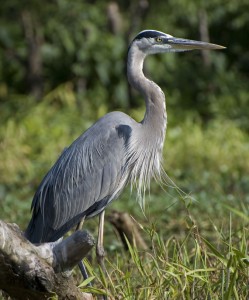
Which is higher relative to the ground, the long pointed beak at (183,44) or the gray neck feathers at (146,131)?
the long pointed beak at (183,44)

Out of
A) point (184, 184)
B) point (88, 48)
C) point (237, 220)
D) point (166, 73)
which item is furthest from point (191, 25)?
point (237, 220)

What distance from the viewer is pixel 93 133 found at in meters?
5.13

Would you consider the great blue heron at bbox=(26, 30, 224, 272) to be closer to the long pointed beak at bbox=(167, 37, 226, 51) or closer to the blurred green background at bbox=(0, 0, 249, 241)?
the long pointed beak at bbox=(167, 37, 226, 51)

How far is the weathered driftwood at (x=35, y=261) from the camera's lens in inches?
123

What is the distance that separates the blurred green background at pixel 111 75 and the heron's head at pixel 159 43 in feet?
12.9

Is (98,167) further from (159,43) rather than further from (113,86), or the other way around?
(113,86)

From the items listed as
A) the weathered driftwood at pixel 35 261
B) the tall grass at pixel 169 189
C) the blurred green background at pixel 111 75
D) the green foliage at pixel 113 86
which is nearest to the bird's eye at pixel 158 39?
the tall grass at pixel 169 189

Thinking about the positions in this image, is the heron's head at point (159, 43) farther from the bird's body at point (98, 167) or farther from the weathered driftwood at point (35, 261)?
the weathered driftwood at point (35, 261)

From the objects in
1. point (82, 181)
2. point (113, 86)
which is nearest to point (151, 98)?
point (82, 181)

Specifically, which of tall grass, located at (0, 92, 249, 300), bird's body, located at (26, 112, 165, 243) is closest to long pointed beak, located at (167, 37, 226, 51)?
bird's body, located at (26, 112, 165, 243)

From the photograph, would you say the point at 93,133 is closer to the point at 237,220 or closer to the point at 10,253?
the point at 237,220

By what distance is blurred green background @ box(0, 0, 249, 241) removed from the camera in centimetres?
990

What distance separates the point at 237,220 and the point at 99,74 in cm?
616

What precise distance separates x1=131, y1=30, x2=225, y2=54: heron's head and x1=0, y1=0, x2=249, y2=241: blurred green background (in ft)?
12.9
